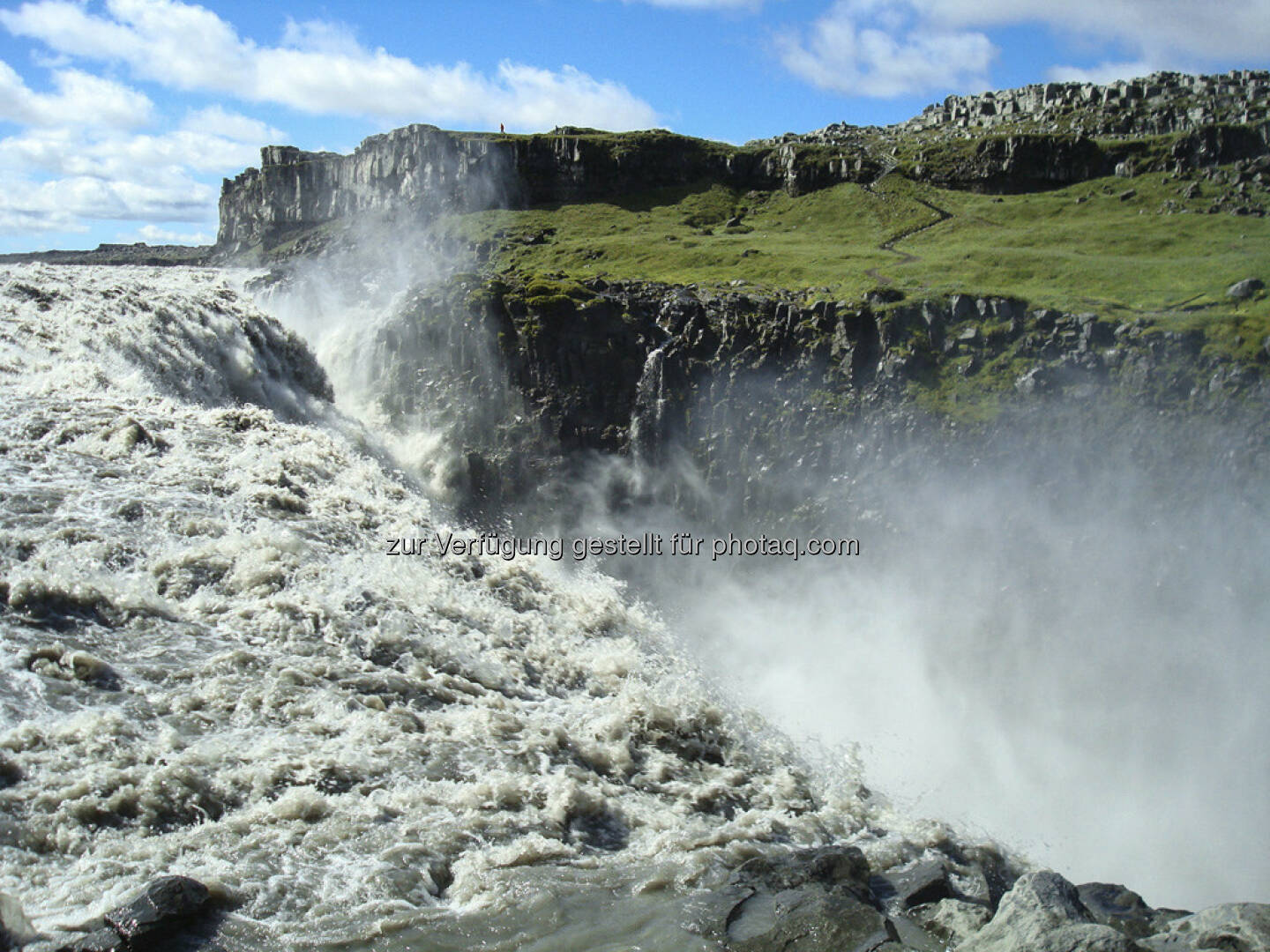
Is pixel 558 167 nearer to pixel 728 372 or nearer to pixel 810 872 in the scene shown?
pixel 728 372

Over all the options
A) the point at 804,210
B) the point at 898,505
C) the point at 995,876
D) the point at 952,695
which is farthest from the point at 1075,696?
the point at 804,210

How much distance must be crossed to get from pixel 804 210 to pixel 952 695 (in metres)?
69.4

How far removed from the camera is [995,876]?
812 inches

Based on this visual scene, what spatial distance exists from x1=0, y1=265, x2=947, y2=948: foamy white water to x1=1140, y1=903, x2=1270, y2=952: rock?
6207 millimetres

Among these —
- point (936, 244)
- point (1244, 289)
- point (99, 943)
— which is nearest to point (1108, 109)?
point (936, 244)

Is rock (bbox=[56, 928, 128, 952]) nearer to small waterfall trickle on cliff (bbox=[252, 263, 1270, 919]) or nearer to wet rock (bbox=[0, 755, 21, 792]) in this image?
wet rock (bbox=[0, 755, 21, 792])

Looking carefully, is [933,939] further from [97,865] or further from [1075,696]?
[1075,696]

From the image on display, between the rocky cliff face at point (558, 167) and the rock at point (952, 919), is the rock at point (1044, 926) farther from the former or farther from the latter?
the rocky cliff face at point (558, 167)

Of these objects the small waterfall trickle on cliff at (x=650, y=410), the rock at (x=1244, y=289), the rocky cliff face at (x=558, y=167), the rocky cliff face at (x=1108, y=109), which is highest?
the rocky cliff face at (x=1108, y=109)

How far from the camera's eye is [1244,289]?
53.4m

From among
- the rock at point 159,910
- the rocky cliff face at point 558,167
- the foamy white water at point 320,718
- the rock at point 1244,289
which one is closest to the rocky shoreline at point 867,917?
the rock at point 159,910

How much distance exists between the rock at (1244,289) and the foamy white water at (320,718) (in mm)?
42927

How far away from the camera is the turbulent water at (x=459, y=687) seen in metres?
16.2

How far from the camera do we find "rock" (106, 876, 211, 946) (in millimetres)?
13203
